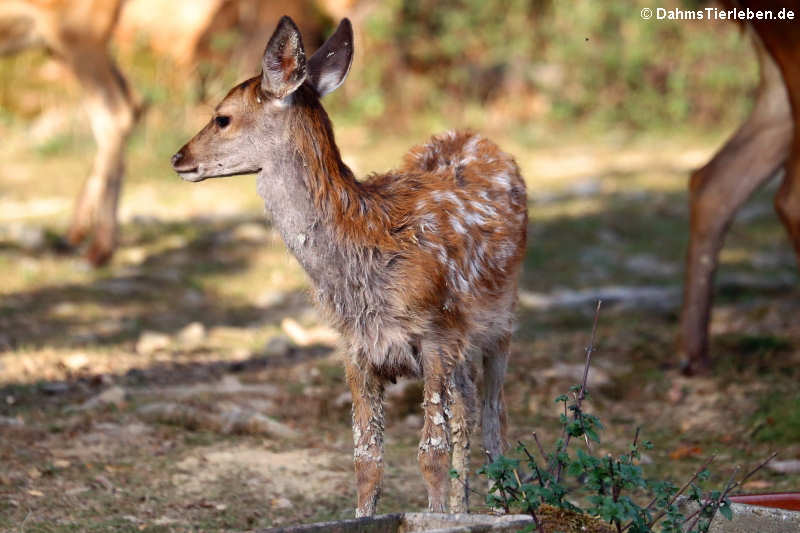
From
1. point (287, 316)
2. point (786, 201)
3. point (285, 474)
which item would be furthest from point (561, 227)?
point (285, 474)

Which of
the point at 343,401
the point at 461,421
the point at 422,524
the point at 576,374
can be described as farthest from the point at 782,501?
the point at 343,401

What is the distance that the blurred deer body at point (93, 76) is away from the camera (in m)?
10.1

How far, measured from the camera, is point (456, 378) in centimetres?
470

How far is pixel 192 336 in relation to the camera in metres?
8.11

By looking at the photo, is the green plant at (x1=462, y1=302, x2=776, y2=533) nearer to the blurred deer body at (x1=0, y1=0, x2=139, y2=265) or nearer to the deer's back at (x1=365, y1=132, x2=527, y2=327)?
the deer's back at (x1=365, y1=132, x2=527, y2=327)

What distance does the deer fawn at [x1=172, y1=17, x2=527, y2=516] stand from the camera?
4.36 metres

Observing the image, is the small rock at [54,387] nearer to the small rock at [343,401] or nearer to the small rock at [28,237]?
the small rock at [343,401]

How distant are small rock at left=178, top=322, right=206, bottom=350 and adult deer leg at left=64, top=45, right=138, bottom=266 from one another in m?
2.16

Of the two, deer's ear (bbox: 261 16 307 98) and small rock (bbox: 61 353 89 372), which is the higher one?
deer's ear (bbox: 261 16 307 98)

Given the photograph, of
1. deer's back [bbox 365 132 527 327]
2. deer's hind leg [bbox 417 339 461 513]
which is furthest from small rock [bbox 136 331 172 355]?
deer's hind leg [bbox 417 339 461 513]

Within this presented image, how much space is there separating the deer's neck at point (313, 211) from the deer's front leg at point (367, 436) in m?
0.36

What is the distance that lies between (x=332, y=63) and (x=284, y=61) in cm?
29

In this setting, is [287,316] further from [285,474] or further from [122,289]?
[285,474]

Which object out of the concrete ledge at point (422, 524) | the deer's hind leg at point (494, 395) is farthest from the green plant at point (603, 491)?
the deer's hind leg at point (494, 395)
